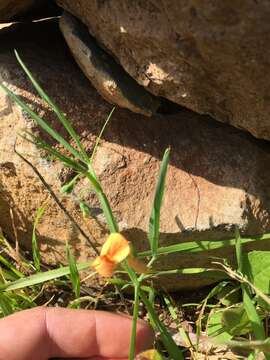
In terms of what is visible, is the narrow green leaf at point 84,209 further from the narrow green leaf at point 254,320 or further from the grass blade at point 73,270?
the narrow green leaf at point 254,320

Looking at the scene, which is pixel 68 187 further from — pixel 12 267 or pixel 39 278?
pixel 12 267

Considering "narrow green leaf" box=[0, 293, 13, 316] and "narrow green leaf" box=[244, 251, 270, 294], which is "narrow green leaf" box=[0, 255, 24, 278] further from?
"narrow green leaf" box=[244, 251, 270, 294]

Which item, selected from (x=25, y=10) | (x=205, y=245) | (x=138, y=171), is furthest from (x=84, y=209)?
(x=25, y=10)

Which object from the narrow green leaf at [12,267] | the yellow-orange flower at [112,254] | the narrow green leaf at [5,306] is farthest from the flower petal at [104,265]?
the narrow green leaf at [12,267]

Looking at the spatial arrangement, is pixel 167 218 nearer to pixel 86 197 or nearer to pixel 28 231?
pixel 86 197

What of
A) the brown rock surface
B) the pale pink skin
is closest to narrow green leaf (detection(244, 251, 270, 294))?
the pale pink skin
